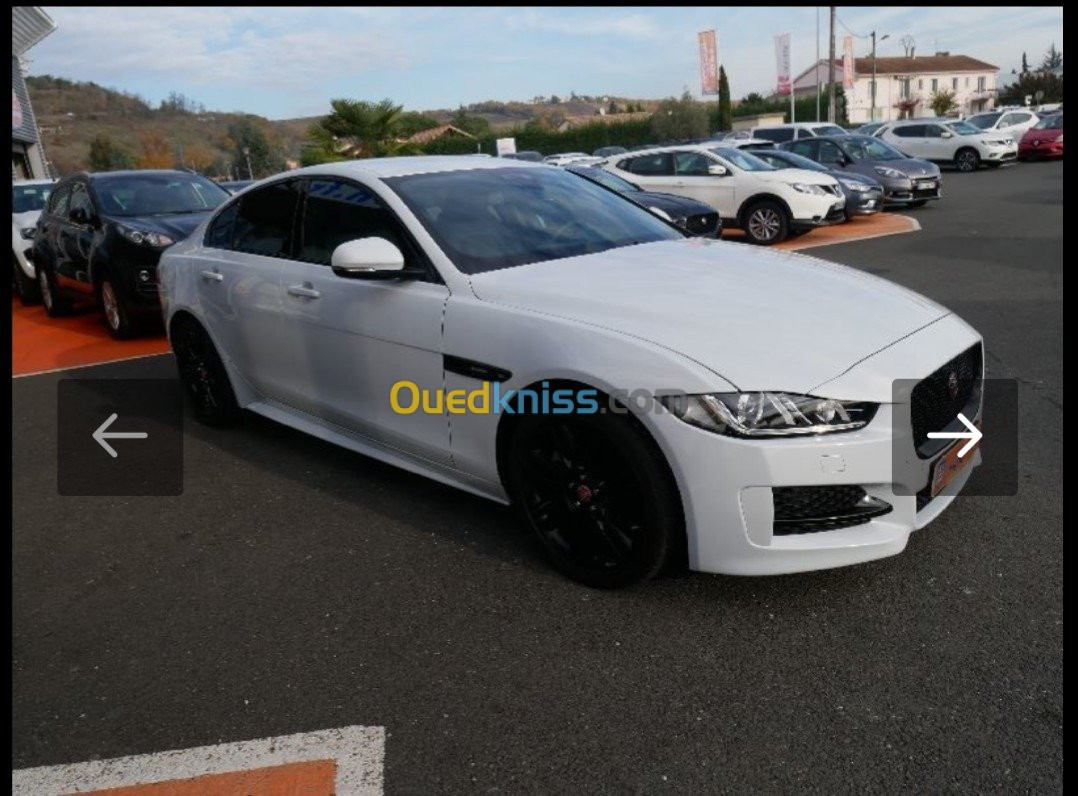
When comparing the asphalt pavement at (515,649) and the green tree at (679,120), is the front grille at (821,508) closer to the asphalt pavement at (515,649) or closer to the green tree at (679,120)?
the asphalt pavement at (515,649)

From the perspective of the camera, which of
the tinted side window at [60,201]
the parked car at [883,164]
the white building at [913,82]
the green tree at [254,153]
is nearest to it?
the tinted side window at [60,201]

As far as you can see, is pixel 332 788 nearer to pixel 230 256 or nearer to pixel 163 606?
pixel 163 606

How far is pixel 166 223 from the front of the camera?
8219 mm

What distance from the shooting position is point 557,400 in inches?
120

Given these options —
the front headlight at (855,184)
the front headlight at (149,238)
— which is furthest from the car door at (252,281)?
the front headlight at (855,184)

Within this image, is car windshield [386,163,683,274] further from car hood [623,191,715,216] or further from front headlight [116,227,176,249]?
car hood [623,191,715,216]

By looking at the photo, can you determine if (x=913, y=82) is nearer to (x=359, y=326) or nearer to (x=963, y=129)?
(x=963, y=129)

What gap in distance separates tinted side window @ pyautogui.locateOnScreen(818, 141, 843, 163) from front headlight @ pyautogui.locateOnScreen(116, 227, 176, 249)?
13.5m

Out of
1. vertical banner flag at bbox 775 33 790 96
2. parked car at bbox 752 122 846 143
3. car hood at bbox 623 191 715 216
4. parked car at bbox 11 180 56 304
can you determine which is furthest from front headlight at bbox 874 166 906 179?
vertical banner flag at bbox 775 33 790 96

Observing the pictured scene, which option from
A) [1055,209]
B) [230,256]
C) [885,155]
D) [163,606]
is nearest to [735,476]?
[163,606]

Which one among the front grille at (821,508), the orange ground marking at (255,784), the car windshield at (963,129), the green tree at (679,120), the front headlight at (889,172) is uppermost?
the green tree at (679,120)

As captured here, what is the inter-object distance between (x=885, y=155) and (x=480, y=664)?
1722 centimetres

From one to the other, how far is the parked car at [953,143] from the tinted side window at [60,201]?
22.0 m

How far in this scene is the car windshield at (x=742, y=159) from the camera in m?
13.8
